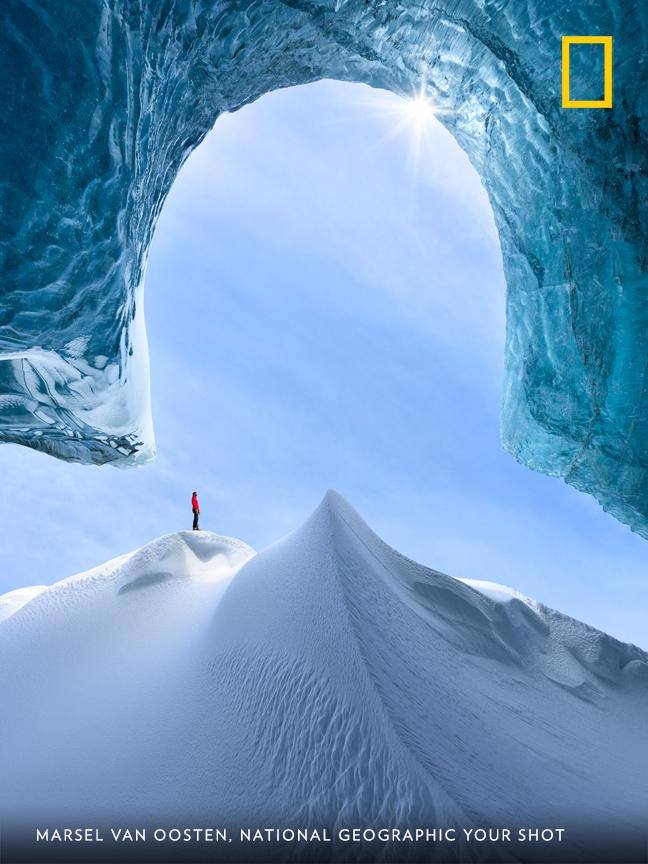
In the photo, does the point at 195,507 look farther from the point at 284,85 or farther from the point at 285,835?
the point at 285,835

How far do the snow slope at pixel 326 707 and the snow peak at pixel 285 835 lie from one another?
0.04m

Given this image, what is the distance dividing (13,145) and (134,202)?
3.13 feet

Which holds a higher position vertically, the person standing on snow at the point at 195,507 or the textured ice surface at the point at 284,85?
the textured ice surface at the point at 284,85

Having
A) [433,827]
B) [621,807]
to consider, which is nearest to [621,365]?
[621,807]

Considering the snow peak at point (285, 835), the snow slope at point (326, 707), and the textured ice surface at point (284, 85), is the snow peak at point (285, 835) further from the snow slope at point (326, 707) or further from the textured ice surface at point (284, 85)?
the textured ice surface at point (284, 85)

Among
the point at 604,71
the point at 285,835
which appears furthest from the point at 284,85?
the point at 285,835

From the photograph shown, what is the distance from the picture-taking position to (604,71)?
3.80 m

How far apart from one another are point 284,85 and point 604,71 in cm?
304

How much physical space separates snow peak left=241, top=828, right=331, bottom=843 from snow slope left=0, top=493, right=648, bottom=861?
0.04 meters

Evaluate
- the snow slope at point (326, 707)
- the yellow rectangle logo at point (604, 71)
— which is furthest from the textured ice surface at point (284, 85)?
the snow slope at point (326, 707)

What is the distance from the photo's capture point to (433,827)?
6.86 ft

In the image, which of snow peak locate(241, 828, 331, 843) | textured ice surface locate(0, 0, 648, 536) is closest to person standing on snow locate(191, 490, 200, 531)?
textured ice surface locate(0, 0, 648, 536)

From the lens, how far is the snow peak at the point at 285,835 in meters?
2.17

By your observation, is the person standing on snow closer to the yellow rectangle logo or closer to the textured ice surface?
the textured ice surface
